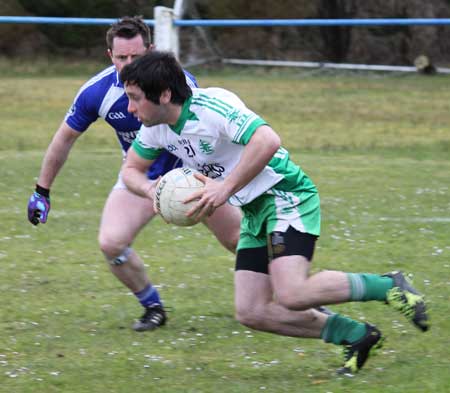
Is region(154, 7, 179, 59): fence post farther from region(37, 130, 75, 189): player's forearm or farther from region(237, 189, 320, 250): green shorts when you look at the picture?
region(237, 189, 320, 250): green shorts

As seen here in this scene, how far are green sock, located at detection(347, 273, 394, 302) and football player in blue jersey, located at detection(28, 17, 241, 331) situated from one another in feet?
3.73

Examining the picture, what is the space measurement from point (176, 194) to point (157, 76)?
0.56m

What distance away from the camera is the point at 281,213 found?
16.1ft

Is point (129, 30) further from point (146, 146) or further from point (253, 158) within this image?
point (253, 158)

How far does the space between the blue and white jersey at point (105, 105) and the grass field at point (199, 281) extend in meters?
1.17

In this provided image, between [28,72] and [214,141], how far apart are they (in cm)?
2351

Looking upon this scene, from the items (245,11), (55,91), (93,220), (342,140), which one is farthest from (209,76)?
(93,220)

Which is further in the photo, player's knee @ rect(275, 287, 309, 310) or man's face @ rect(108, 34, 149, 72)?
man's face @ rect(108, 34, 149, 72)

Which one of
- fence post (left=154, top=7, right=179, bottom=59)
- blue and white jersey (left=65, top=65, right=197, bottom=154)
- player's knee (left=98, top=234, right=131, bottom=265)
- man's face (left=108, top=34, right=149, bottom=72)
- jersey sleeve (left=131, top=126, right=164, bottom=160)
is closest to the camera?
jersey sleeve (left=131, top=126, right=164, bottom=160)

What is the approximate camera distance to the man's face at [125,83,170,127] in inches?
186

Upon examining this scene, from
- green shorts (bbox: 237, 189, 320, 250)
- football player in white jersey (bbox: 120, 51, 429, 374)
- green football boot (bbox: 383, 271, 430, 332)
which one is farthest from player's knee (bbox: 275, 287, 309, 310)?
green football boot (bbox: 383, 271, 430, 332)

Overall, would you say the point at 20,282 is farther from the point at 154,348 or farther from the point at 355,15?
the point at 355,15

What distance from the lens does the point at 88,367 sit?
5.19 meters

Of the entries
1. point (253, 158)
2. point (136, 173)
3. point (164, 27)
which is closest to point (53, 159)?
point (136, 173)
